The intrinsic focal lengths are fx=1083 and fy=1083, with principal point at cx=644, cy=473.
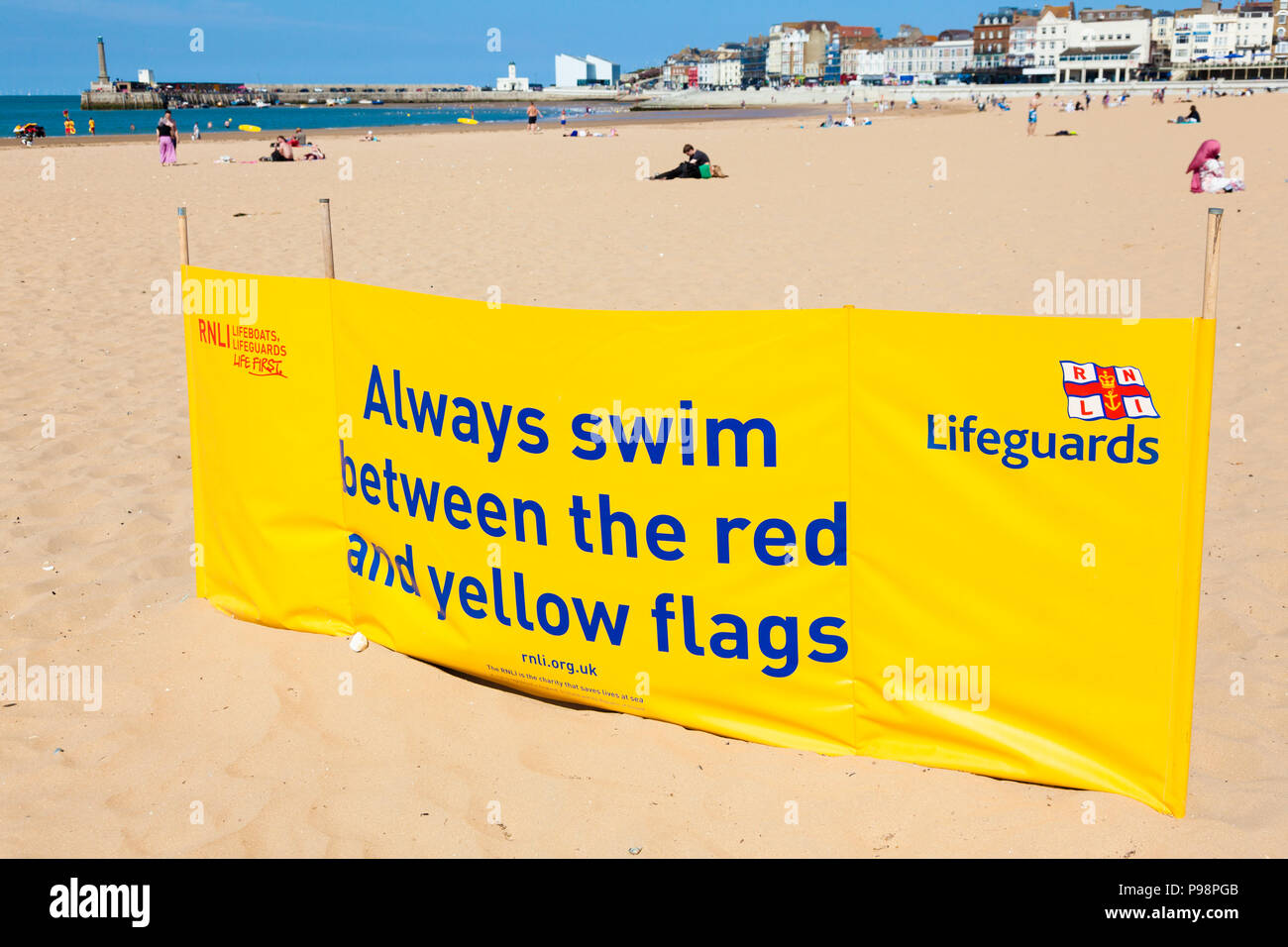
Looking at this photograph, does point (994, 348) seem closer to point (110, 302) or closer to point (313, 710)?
point (313, 710)

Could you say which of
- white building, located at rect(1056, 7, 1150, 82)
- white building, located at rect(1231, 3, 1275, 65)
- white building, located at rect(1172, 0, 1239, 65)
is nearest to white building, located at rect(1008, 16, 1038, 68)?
white building, located at rect(1056, 7, 1150, 82)

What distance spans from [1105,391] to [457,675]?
2506 mm

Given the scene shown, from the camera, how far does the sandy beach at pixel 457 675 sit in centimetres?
327

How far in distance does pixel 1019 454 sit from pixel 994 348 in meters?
0.32

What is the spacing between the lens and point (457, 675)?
4.16 m

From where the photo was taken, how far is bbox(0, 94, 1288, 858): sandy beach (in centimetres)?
327

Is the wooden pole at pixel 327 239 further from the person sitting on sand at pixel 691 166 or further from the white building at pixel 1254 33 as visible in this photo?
the white building at pixel 1254 33

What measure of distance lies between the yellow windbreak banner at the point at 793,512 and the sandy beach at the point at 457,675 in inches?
7.9

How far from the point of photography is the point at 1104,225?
1423 centimetres

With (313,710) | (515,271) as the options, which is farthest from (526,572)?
(515,271)

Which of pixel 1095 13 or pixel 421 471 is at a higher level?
pixel 1095 13

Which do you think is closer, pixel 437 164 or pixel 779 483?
pixel 779 483
